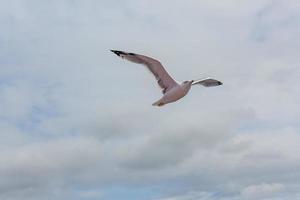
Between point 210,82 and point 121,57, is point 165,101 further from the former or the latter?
point 210,82

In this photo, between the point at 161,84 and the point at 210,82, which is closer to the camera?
the point at 161,84

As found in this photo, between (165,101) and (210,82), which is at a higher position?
(210,82)

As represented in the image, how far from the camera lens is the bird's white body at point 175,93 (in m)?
85.7

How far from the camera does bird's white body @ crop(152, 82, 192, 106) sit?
8569cm

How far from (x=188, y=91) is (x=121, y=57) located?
900 centimetres

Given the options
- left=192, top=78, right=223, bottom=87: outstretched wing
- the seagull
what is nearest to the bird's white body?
the seagull

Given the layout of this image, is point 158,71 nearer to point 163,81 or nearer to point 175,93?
point 163,81

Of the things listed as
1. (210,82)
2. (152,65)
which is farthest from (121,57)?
(210,82)

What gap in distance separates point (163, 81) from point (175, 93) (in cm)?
369

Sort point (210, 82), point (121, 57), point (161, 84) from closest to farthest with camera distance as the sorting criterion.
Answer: point (121, 57) → point (161, 84) → point (210, 82)

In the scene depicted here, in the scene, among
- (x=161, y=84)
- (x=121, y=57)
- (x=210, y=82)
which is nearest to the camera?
(x=121, y=57)

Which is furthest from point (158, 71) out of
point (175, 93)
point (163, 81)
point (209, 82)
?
point (209, 82)

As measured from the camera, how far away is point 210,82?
9756 centimetres

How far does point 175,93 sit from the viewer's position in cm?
8669
